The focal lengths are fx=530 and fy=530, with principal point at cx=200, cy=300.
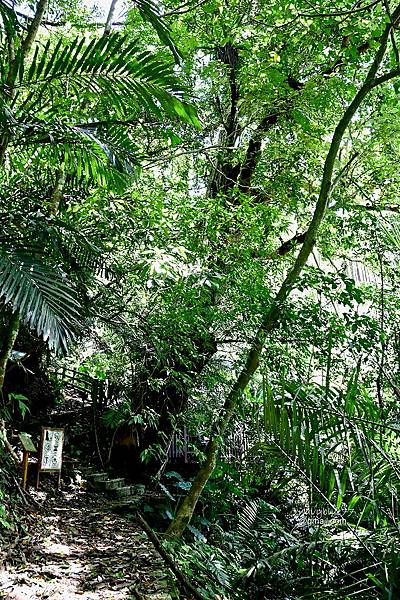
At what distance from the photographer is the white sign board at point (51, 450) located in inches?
200

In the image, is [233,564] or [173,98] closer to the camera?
[173,98]

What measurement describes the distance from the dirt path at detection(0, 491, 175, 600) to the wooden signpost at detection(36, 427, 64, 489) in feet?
1.08

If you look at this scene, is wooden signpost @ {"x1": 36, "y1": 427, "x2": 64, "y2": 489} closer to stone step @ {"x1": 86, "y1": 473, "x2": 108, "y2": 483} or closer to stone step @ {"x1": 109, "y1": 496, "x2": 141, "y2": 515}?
stone step @ {"x1": 109, "y1": 496, "x2": 141, "y2": 515}

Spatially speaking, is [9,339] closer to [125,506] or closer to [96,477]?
[125,506]

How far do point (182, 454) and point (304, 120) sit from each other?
168 inches

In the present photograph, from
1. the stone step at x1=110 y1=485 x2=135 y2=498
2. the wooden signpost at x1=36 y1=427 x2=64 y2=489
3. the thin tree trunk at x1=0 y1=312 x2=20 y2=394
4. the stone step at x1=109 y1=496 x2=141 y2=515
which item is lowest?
the stone step at x1=109 y1=496 x2=141 y2=515

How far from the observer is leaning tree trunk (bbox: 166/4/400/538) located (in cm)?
345

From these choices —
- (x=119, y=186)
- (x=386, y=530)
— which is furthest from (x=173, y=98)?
(x=386, y=530)

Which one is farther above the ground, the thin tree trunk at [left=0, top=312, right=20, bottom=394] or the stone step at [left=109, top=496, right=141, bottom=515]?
the thin tree trunk at [left=0, top=312, right=20, bottom=394]

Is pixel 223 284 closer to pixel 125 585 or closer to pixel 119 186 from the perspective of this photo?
pixel 119 186

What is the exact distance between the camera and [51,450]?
17.0ft

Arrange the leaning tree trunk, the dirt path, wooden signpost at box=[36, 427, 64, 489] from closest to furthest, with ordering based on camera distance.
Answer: the dirt path, the leaning tree trunk, wooden signpost at box=[36, 427, 64, 489]

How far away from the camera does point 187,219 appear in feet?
14.9

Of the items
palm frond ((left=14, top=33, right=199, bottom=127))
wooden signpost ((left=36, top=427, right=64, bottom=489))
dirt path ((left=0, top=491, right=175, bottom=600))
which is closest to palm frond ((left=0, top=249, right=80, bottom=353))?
palm frond ((left=14, top=33, right=199, bottom=127))
